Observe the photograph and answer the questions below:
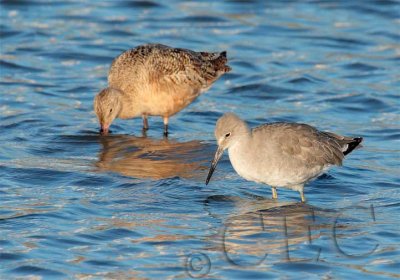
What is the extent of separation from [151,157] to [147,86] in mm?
1112

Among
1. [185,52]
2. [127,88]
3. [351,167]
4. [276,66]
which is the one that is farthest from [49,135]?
[276,66]

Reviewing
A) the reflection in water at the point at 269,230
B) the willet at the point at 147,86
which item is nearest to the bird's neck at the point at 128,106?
the willet at the point at 147,86

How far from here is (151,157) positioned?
1210 centimetres

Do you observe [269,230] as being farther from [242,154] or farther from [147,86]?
[147,86]

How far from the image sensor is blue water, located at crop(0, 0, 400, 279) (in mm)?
8578

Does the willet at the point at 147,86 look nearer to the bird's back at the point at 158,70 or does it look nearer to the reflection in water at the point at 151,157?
the bird's back at the point at 158,70

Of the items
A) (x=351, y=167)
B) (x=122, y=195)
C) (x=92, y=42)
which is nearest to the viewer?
(x=122, y=195)

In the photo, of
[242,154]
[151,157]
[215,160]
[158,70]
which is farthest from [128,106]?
[242,154]

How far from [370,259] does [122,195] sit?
2850mm

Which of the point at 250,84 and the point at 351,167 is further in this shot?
the point at 250,84

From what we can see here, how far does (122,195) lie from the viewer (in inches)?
407

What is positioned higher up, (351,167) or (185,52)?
(185,52)

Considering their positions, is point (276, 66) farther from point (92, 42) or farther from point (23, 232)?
point (23, 232)

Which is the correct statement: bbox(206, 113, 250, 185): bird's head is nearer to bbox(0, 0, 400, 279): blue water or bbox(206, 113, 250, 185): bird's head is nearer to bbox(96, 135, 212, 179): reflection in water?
bbox(0, 0, 400, 279): blue water
